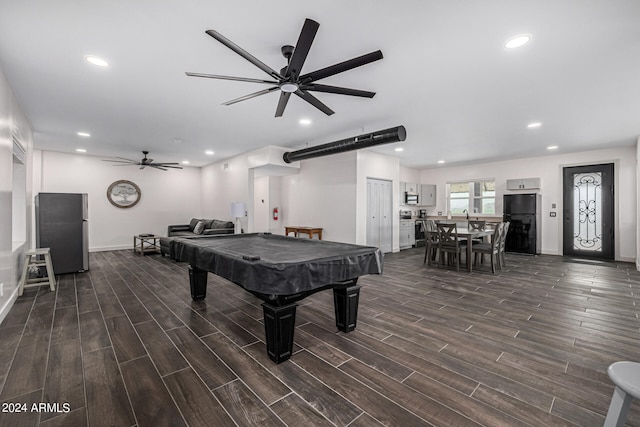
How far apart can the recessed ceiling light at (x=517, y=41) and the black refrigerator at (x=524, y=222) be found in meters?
6.44

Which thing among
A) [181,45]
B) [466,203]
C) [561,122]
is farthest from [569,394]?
[466,203]

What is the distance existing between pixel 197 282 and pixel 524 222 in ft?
27.0

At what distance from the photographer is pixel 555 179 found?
24.4 feet

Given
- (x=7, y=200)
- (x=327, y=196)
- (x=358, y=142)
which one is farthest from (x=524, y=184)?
(x=7, y=200)

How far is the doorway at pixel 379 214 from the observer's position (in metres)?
6.98

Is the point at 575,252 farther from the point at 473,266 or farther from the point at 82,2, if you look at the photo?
the point at 82,2

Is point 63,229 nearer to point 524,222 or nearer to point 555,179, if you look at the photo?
point 524,222

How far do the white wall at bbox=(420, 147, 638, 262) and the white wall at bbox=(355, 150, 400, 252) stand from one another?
2806 mm

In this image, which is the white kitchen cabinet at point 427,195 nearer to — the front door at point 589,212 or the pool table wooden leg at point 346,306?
the front door at point 589,212

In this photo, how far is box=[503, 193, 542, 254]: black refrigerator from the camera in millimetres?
7480

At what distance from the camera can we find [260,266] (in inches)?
79.7

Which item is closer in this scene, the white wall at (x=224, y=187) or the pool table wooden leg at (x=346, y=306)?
the pool table wooden leg at (x=346, y=306)

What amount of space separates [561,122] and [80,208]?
28.7ft

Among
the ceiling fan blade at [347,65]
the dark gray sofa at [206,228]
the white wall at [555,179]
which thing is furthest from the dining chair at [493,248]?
the dark gray sofa at [206,228]
